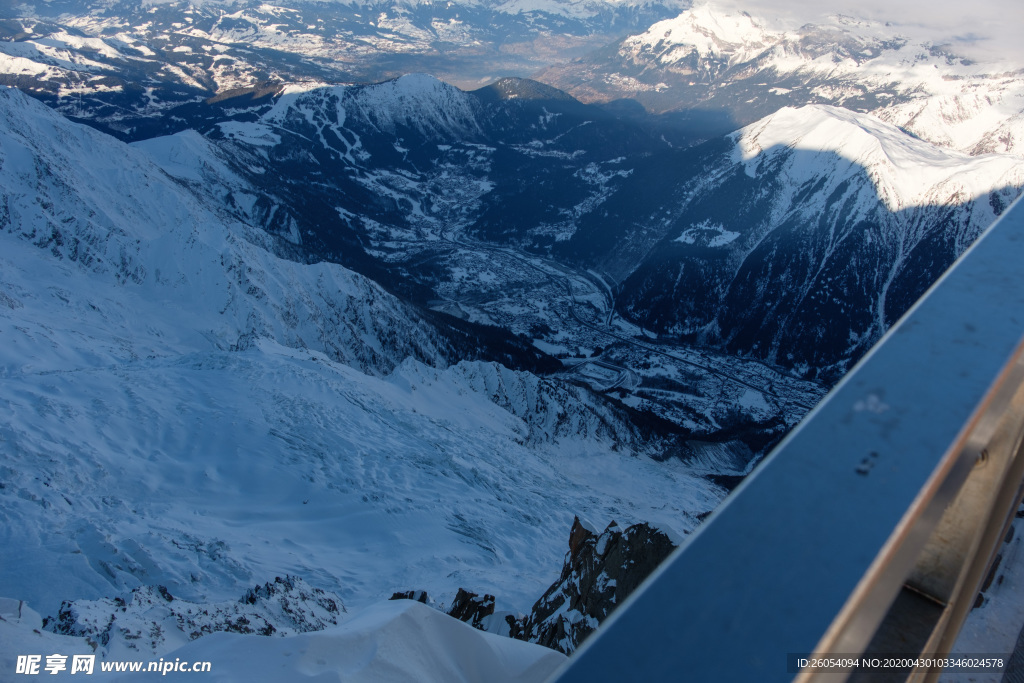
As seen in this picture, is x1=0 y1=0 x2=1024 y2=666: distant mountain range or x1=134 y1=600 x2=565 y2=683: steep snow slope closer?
x1=134 y1=600 x2=565 y2=683: steep snow slope

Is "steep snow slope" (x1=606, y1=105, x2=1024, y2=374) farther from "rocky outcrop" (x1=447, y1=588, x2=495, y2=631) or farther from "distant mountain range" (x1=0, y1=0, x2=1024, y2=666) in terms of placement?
"rocky outcrop" (x1=447, y1=588, x2=495, y2=631)

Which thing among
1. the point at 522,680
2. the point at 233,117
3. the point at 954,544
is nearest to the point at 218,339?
the point at 522,680

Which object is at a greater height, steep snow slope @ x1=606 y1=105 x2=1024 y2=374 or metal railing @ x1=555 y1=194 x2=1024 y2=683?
metal railing @ x1=555 y1=194 x2=1024 y2=683

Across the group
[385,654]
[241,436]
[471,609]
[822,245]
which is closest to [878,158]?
[822,245]

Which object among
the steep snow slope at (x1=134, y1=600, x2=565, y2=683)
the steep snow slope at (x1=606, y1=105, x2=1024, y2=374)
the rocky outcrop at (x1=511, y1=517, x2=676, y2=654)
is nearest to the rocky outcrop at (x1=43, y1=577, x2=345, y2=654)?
the steep snow slope at (x1=134, y1=600, x2=565, y2=683)

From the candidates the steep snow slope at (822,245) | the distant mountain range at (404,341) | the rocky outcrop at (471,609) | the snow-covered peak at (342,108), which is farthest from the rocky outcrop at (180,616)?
the snow-covered peak at (342,108)
